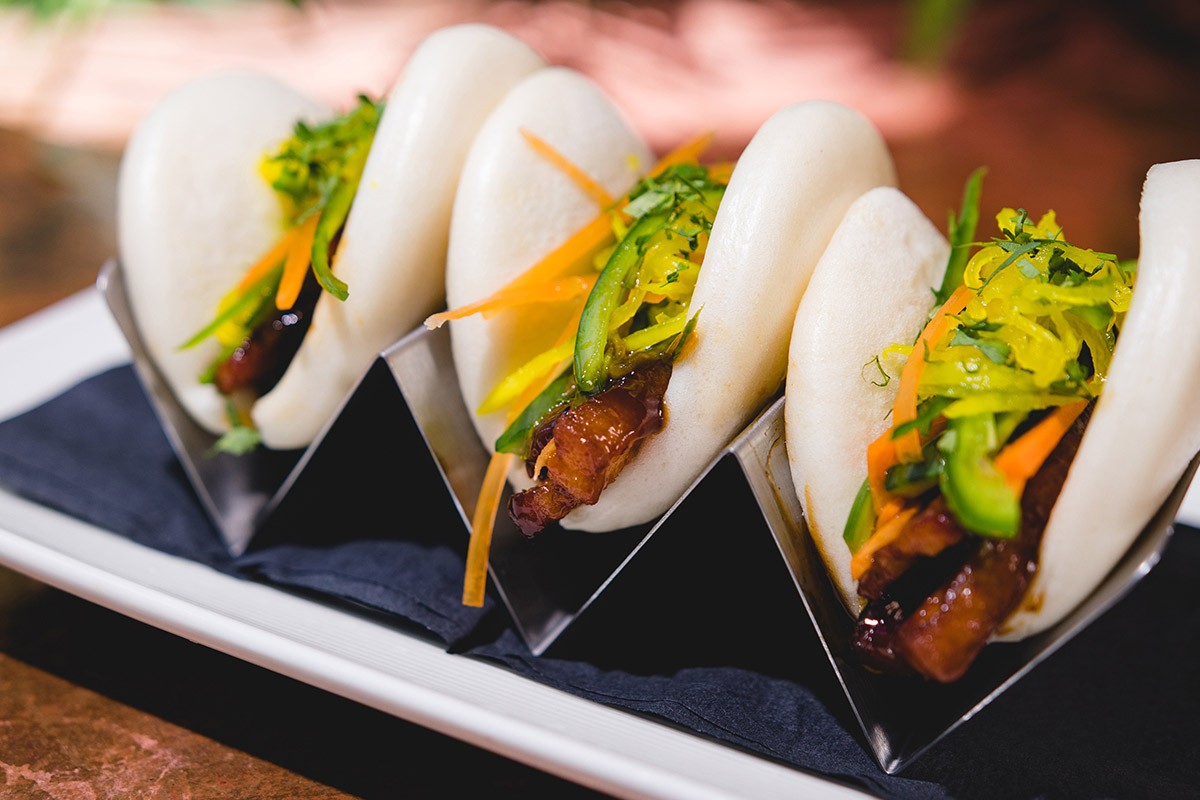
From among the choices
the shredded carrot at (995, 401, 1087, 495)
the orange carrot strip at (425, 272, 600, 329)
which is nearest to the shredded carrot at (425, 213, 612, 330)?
the orange carrot strip at (425, 272, 600, 329)

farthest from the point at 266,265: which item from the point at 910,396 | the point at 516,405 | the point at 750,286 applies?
the point at 910,396

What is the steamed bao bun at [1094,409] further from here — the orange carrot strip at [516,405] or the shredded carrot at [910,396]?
the orange carrot strip at [516,405]

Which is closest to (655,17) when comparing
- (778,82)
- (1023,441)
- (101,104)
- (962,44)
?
(778,82)

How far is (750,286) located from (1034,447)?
0.47m

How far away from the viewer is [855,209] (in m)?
1.57

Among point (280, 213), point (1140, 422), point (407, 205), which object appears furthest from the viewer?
point (280, 213)

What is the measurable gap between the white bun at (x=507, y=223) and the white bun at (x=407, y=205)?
0.20 feet

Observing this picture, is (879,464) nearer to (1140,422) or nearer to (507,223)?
(1140,422)

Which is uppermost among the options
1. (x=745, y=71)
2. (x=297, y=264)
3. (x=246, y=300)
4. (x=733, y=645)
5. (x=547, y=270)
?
(x=547, y=270)

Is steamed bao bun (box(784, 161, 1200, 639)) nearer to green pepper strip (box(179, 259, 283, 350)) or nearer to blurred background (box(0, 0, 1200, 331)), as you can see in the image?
green pepper strip (box(179, 259, 283, 350))

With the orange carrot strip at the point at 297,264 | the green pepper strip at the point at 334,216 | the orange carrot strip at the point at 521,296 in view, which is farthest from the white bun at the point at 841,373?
the orange carrot strip at the point at 297,264

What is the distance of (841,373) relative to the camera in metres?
1.42

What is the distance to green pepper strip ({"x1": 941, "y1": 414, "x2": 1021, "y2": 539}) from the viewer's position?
1169mm

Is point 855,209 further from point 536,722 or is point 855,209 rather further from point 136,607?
point 136,607
